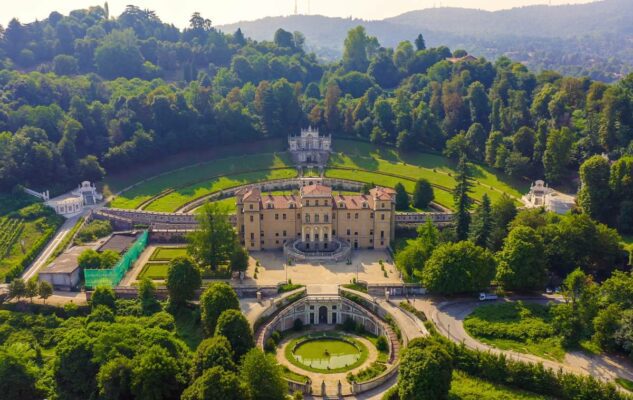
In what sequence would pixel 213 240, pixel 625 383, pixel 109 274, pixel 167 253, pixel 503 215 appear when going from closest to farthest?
pixel 625 383 < pixel 109 274 < pixel 213 240 < pixel 503 215 < pixel 167 253

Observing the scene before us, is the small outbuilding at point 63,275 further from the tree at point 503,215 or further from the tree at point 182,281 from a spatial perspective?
the tree at point 503,215

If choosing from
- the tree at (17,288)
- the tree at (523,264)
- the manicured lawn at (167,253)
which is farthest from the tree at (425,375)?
the tree at (17,288)

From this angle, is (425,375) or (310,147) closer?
(425,375)

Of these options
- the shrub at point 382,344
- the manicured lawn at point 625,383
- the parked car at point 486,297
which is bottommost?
the shrub at point 382,344

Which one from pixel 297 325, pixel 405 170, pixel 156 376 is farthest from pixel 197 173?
pixel 156 376

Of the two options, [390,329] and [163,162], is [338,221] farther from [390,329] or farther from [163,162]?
[163,162]

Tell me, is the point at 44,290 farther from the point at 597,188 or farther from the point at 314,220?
the point at 597,188
